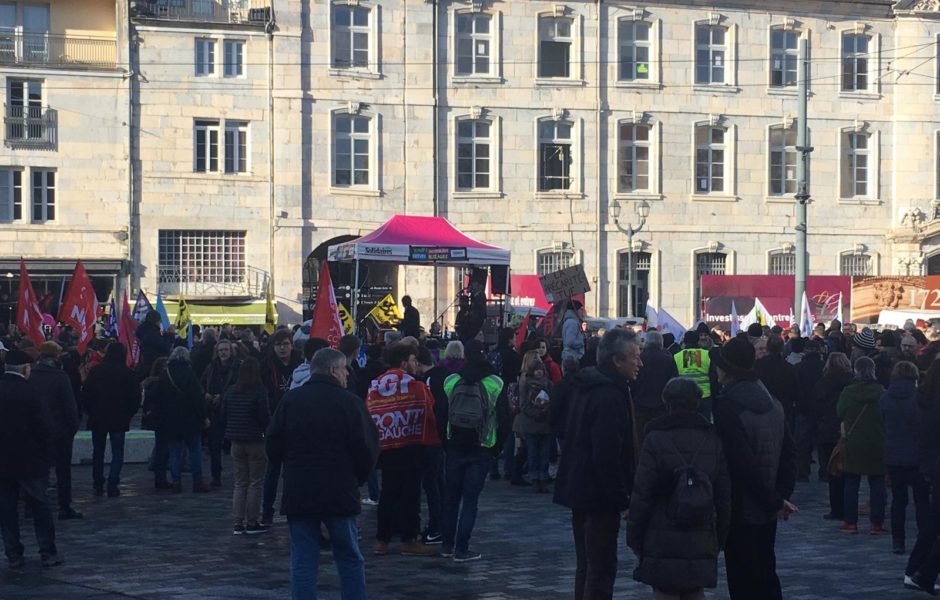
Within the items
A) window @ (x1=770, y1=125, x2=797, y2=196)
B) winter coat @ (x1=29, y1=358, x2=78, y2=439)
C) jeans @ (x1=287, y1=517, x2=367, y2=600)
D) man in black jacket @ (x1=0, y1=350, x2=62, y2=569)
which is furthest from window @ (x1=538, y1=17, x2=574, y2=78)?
jeans @ (x1=287, y1=517, x2=367, y2=600)

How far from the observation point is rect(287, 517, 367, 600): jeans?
9.43 metres

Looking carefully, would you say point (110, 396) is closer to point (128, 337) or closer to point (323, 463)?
point (128, 337)

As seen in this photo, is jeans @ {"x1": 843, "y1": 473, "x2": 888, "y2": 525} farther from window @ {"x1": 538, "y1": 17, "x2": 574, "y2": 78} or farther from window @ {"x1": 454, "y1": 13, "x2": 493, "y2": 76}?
window @ {"x1": 538, "y1": 17, "x2": 574, "y2": 78}

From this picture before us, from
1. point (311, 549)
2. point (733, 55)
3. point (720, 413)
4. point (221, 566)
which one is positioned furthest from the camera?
point (733, 55)

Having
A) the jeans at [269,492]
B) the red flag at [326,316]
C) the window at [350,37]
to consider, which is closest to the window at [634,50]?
the window at [350,37]

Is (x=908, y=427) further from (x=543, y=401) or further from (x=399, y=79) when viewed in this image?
(x=399, y=79)

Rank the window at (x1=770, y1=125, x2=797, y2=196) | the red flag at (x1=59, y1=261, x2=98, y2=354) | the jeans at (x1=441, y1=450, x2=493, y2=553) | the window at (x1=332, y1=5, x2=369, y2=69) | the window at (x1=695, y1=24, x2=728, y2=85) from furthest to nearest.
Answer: the window at (x1=770, y1=125, x2=797, y2=196), the window at (x1=695, y1=24, x2=728, y2=85), the window at (x1=332, y1=5, x2=369, y2=69), the red flag at (x1=59, y1=261, x2=98, y2=354), the jeans at (x1=441, y1=450, x2=493, y2=553)

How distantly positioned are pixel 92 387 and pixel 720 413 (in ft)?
33.5

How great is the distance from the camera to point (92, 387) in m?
17.3

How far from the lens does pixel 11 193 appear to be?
39.0 metres

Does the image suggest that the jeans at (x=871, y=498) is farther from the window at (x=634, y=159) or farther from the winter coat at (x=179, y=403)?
the window at (x=634, y=159)

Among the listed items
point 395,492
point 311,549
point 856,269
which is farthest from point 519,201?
point 311,549

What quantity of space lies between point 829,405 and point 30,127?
27.9 metres

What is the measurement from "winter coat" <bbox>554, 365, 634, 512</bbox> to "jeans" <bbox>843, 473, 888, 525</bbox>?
5695 millimetres
